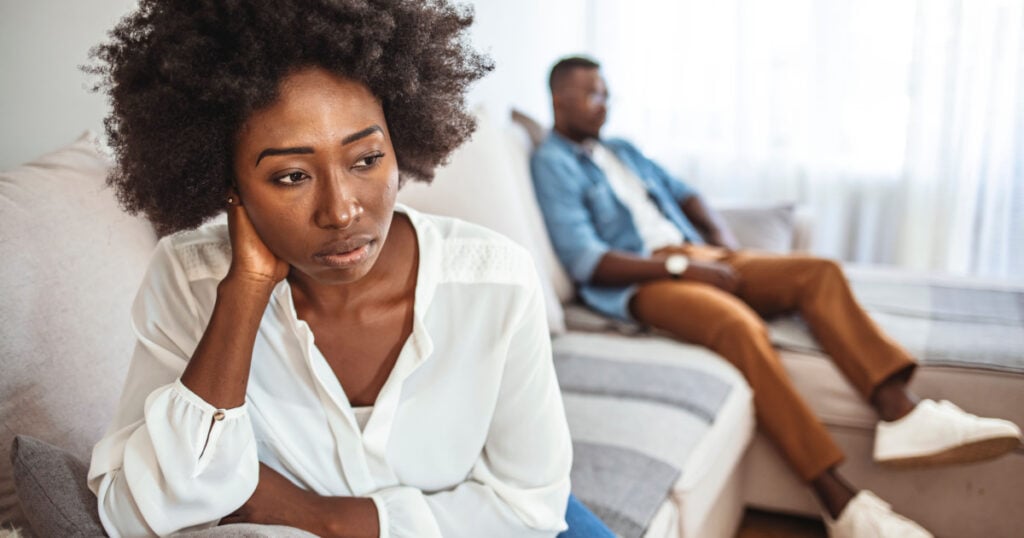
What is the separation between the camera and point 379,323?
1.07 meters

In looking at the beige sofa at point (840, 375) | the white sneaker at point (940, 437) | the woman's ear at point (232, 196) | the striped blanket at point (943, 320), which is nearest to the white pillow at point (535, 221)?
the beige sofa at point (840, 375)

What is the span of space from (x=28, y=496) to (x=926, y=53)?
314 centimetres

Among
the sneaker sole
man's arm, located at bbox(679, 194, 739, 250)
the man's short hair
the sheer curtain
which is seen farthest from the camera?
the sheer curtain

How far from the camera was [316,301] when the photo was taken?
3.50ft

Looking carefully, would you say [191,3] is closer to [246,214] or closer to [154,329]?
[246,214]

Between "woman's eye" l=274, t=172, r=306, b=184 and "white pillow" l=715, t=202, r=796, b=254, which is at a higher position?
"woman's eye" l=274, t=172, r=306, b=184

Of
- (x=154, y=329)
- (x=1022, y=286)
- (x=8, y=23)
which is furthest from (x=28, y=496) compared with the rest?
(x=1022, y=286)

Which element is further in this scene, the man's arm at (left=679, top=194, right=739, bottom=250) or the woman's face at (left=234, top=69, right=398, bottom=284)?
the man's arm at (left=679, top=194, right=739, bottom=250)

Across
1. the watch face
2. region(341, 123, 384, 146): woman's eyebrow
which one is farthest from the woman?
the watch face

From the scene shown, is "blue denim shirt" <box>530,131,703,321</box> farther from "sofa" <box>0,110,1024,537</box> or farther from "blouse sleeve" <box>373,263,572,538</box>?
"blouse sleeve" <box>373,263,572,538</box>

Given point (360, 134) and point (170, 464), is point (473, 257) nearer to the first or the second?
point (360, 134)

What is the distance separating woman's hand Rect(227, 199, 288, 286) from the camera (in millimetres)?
934

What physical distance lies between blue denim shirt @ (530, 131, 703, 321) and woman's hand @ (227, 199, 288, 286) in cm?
145

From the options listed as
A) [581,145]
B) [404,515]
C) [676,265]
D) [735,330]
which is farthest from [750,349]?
[404,515]
